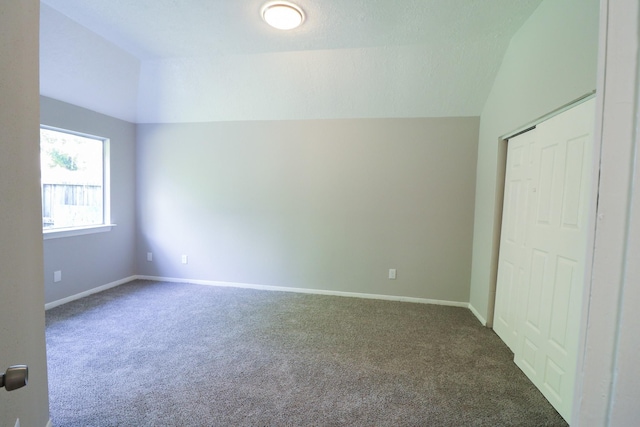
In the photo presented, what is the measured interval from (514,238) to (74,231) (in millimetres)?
4760

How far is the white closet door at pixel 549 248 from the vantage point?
1.55 meters

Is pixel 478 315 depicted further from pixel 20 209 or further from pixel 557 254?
pixel 20 209

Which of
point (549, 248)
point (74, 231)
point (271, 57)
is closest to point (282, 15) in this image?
point (271, 57)

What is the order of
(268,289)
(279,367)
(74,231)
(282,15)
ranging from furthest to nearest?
(268,289) < (74,231) < (282,15) < (279,367)

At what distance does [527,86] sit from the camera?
2150 millimetres

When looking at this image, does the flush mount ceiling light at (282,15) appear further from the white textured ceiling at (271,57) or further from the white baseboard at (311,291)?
the white baseboard at (311,291)

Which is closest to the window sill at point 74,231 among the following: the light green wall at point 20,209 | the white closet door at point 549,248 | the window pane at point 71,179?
the window pane at point 71,179

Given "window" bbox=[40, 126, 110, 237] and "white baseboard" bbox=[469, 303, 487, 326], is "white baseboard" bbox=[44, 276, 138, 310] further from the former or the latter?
"white baseboard" bbox=[469, 303, 487, 326]

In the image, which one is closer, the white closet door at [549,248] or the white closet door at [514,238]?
the white closet door at [549,248]

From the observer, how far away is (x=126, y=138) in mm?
3820

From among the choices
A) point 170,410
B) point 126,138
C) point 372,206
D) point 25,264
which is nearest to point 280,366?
point 170,410

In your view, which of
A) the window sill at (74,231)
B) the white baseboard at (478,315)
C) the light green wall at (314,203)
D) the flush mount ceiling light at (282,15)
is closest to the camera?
the flush mount ceiling light at (282,15)

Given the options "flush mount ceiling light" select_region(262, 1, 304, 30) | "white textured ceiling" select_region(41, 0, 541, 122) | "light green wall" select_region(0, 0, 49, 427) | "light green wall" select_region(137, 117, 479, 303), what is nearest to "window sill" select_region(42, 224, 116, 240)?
"light green wall" select_region(137, 117, 479, 303)

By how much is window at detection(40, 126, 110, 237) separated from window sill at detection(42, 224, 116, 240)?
3 centimetres
